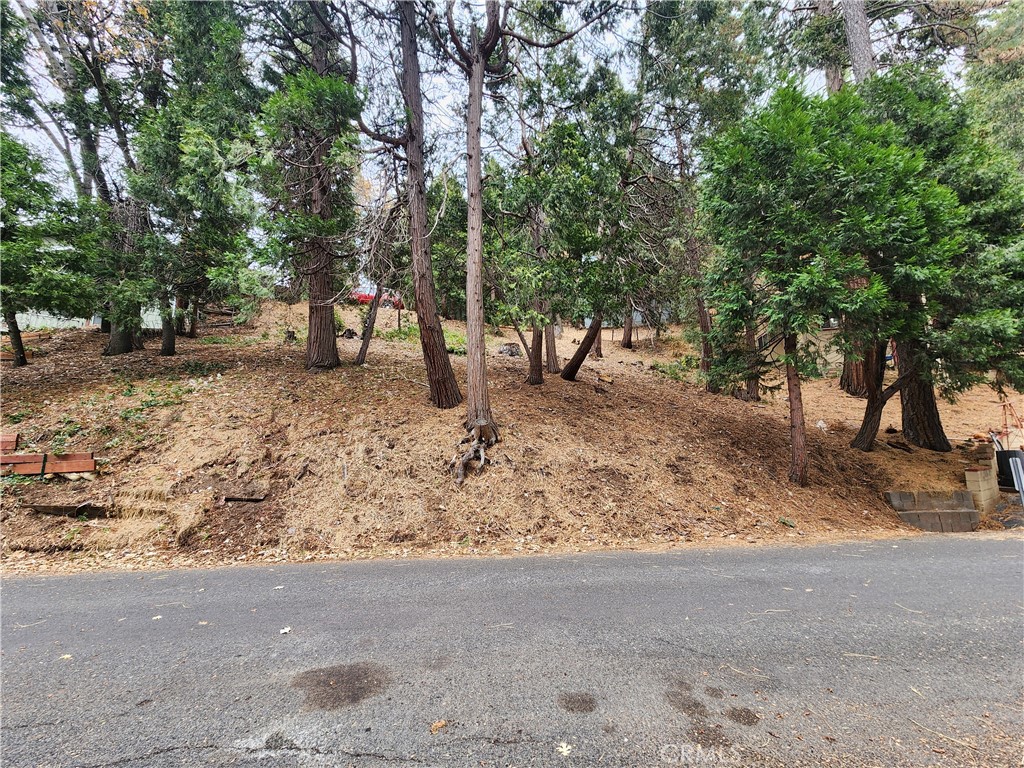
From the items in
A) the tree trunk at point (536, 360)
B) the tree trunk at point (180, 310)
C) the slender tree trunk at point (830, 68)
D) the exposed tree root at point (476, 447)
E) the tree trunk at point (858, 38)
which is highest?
→ the slender tree trunk at point (830, 68)

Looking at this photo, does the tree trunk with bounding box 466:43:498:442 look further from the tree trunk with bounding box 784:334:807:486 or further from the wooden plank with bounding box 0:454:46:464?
the wooden plank with bounding box 0:454:46:464

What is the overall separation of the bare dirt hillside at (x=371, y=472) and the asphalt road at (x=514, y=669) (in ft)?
3.41

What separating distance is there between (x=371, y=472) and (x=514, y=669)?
14.1 feet

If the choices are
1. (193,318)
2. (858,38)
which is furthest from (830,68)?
(193,318)

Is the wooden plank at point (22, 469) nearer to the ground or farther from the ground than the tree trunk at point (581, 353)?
nearer to the ground

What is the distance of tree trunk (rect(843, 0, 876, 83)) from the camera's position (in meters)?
8.53

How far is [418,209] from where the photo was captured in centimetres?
739

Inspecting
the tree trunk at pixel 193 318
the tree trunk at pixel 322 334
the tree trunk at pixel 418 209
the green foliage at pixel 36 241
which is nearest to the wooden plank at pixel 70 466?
the green foliage at pixel 36 241

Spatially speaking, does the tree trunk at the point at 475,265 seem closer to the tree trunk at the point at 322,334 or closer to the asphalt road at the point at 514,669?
the asphalt road at the point at 514,669

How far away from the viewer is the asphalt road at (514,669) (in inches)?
78.8

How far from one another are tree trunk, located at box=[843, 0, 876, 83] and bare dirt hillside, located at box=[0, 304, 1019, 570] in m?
7.59

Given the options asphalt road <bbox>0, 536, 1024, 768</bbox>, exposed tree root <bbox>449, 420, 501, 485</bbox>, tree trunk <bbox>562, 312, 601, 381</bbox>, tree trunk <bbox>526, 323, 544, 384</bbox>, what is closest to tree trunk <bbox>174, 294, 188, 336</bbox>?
asphalt road <bbox>0, 536, 1024, 768</bbox>

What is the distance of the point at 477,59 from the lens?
6910 mm

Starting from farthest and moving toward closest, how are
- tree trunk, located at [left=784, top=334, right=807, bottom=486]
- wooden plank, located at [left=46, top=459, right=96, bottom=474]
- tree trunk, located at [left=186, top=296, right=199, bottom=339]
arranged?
tree trunk, located at [left=186, top=296, right=199, bottom=339] < tree trunk, located at [left=784, top=334, right=807, bottom=486] < wooden plank, located at [left=46, top=459, right=96, bottom=474]
